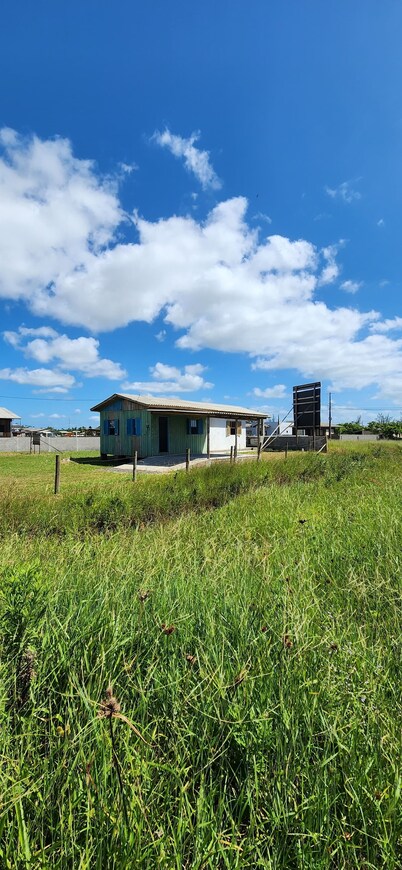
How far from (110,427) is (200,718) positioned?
23982 millimetres

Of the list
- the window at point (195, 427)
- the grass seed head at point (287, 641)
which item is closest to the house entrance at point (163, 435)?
the window at point (195, 427)

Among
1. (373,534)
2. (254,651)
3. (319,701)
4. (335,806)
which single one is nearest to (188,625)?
(254,651)

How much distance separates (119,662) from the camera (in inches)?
74.4

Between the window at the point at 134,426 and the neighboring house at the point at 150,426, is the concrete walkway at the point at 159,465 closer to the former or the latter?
the neighboring house at the point at 150,426

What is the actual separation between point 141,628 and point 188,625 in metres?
0.27

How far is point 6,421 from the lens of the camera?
41938mm

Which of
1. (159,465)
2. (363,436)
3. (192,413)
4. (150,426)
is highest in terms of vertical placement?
(192,413)

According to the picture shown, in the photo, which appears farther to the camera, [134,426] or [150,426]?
[134,426]

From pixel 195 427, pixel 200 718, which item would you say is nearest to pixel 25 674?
pixel 200 718

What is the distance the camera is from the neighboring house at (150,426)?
2252 centimetres

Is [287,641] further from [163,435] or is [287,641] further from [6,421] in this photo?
[6,421]

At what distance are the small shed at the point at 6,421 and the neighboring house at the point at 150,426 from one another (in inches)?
822

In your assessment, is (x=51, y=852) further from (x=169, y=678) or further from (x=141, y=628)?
(x=141, y=628)

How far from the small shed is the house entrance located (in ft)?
80.5
